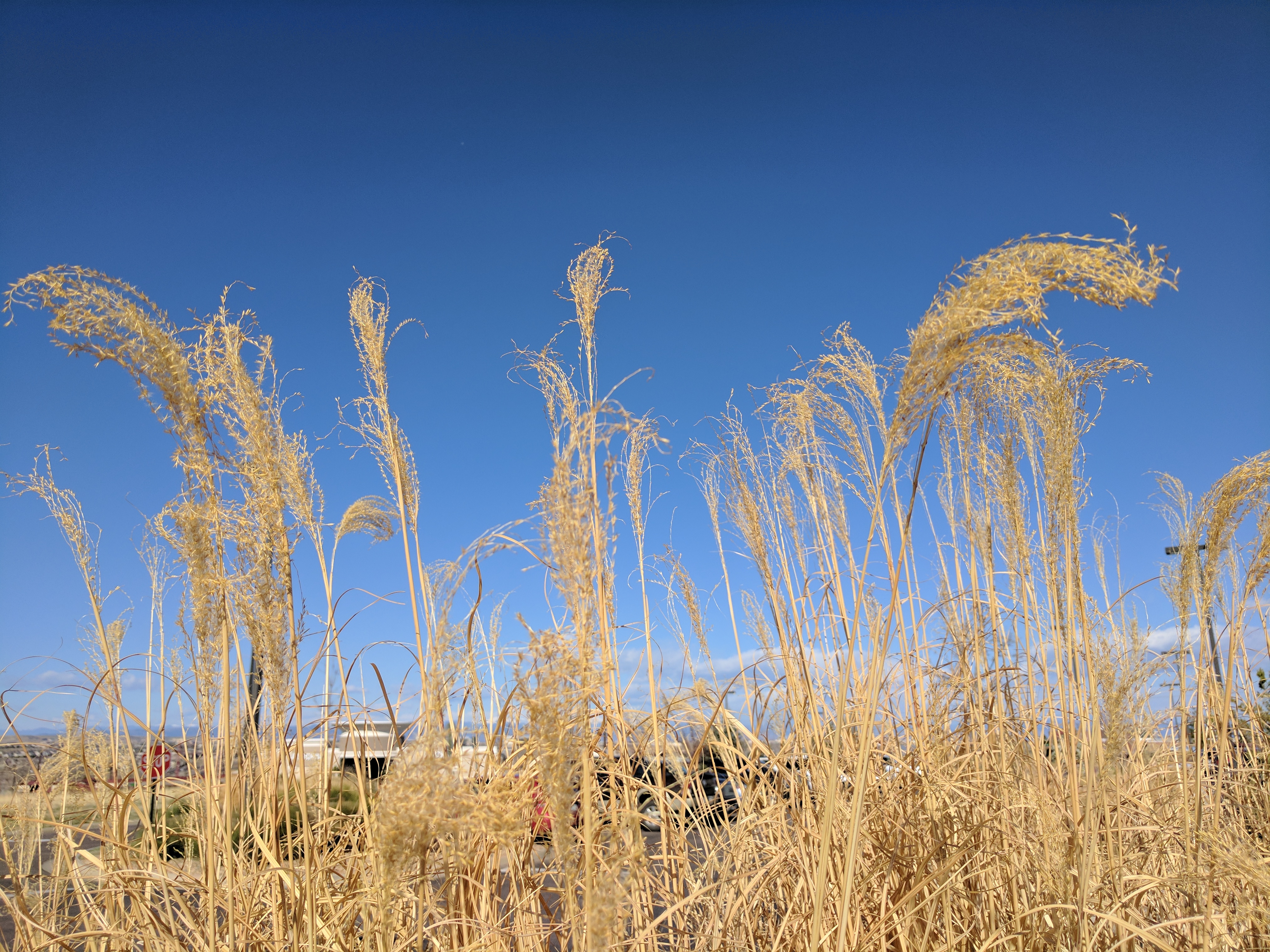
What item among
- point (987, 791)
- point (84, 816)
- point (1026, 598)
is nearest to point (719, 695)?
point (987, 791)

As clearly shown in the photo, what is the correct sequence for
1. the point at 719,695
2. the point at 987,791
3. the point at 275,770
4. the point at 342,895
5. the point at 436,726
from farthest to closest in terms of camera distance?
the point at 719,695
the point at 987,791
the point at 275,770
the point at 342,895
the point at 436,726

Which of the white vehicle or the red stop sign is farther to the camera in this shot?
the red stop sign

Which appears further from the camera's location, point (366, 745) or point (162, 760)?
point (162, 760)

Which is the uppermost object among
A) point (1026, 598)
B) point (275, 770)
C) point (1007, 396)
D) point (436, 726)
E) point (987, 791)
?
point (1007, 396)

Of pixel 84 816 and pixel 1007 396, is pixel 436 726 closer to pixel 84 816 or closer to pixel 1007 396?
pixel 1007 396

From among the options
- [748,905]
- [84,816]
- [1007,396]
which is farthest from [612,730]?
[84,816]

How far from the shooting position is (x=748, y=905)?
6.35ft

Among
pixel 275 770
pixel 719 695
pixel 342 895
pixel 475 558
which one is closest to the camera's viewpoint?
pixel 475 558

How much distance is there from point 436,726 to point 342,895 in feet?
2.84

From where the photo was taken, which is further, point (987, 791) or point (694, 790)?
point (694, 790)

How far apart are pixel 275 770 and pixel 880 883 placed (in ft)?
5.65

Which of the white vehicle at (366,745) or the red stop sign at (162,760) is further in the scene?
the red stop sign at (162,760)

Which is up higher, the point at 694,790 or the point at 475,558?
the point at 475,558

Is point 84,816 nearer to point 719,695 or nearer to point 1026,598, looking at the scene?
point 719,695
